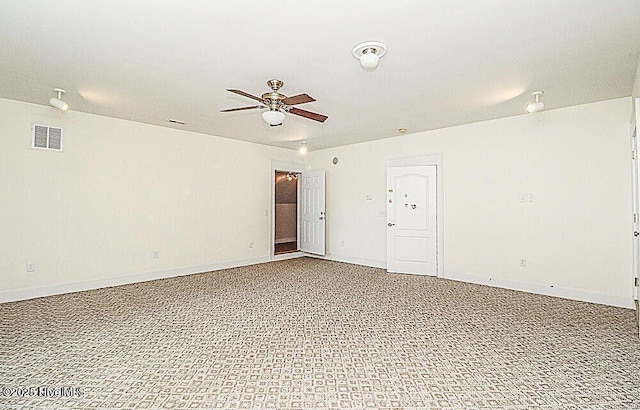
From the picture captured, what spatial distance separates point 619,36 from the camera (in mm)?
2754

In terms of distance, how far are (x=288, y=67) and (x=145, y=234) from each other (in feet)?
12.7

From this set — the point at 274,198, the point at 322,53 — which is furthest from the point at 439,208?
the point at 322,53

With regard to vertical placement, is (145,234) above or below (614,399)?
above

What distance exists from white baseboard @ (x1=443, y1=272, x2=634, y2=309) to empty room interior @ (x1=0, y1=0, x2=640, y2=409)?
0.08ft

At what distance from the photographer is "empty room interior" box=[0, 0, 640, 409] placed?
8.03ft

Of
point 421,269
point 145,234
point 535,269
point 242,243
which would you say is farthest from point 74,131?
point 535,269

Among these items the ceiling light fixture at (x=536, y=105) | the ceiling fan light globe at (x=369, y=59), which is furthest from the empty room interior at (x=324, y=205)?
the ceiling light fixture at (x=536, y=105)

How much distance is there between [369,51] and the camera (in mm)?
2912

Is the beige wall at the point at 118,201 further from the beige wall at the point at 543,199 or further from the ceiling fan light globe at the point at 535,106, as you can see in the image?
the ceiling fan light globe at the point at 535,106

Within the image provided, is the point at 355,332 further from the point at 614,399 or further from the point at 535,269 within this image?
the point at 535,269

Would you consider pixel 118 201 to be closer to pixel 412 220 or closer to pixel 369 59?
pixel 369 59

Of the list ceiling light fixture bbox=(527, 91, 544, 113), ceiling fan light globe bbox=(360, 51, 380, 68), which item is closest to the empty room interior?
ceiling fan light globe bbox=(360, 51, 380, 68)

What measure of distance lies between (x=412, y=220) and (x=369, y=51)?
396cm

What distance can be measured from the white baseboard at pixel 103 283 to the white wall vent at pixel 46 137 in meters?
1.90
